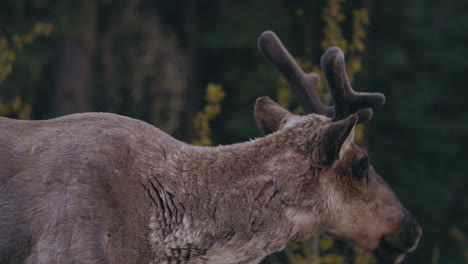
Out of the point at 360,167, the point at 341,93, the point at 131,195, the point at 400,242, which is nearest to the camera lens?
the point at 131,195

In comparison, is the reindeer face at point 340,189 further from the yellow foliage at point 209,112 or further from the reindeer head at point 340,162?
the yellow foliage at point 209,112

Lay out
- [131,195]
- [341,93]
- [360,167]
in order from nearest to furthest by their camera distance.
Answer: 1. [131,195]
2. [341,93]
3. [360,167]

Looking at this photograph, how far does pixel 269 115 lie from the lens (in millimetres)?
5535

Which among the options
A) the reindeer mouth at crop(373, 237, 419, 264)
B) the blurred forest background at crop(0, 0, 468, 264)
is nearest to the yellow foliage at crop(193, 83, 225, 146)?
the blurred forest background at crop(0, 0, 468, 264)

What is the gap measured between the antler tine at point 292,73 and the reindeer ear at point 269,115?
0.50 feet

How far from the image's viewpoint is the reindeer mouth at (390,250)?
5.33 m

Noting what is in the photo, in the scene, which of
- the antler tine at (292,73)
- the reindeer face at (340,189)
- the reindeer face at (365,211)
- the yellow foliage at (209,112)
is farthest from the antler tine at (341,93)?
the yellow foliage at (209,112)

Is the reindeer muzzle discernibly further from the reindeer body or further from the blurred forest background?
the blurred forest background

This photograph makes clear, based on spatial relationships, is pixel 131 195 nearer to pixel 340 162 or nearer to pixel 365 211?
pixel 340 162

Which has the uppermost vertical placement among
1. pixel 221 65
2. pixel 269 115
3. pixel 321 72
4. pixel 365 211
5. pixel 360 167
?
pixel 221 65

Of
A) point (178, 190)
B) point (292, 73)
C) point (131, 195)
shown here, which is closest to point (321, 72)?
point (292, 73)

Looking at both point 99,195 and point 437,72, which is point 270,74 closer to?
point 437,72

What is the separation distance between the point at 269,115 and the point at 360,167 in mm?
790

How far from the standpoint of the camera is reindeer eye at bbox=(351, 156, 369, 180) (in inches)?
197
